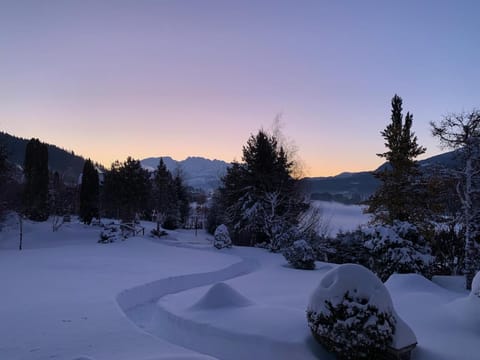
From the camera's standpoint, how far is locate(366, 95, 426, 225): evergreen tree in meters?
16.5

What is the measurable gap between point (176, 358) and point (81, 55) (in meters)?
12.1

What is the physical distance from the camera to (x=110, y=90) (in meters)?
15.1

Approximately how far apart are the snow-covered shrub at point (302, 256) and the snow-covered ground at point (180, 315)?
74 cm

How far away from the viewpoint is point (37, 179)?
101ft

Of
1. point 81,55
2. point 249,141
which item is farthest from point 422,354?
point 249,141

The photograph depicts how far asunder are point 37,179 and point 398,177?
99.8ft

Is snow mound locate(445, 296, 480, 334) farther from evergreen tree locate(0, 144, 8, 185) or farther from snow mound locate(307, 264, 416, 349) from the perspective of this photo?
evergreen tree locate(0, 144, 8, 185)

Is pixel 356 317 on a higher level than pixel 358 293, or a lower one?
lower

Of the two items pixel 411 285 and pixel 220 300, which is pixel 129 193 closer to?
pixel 220 300

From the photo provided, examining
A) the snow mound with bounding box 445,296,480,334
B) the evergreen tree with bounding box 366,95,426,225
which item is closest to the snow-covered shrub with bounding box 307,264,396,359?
the snow mound with bounding box 445,296,480,334

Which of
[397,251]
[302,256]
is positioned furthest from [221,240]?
[397,251]

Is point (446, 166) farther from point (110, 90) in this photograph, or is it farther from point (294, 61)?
point (110, 90)

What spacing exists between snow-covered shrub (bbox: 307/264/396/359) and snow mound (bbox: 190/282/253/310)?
193 cm

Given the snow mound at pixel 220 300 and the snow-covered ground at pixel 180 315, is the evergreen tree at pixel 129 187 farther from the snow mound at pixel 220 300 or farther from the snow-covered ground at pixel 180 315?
the snow mound at pixel 220 300
